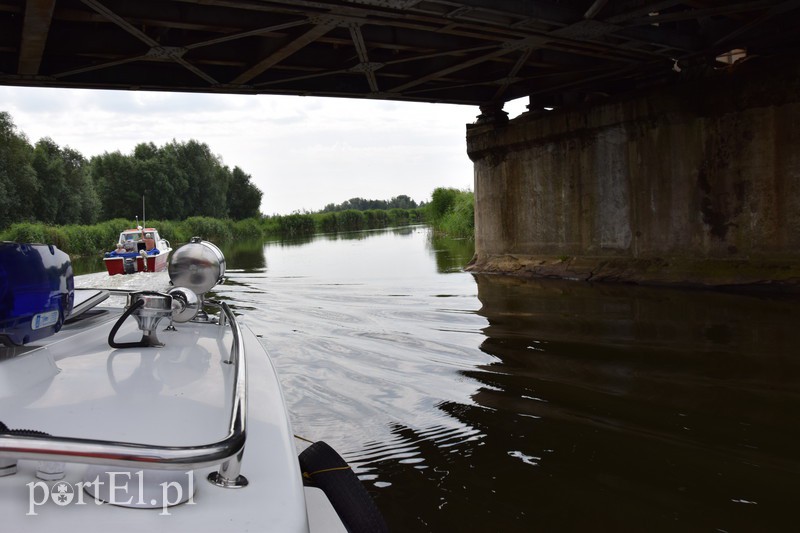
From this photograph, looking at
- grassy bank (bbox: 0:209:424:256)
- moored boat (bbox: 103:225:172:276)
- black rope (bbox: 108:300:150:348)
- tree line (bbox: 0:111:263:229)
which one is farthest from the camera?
tree line (bbox: 0:111:263:229)

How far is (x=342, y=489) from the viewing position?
2.00 metres

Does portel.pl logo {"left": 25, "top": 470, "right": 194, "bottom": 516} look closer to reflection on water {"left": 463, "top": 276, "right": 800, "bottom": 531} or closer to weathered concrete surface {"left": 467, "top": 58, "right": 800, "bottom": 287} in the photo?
reflection on water {"left": 463, "top": 276, "right": 800, "bottom": 531}

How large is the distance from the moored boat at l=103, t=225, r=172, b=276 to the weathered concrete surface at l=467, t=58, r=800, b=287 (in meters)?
11.6

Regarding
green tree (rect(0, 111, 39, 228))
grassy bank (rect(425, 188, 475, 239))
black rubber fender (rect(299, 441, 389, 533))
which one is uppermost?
green tree (rect(0, 111, 39, 228))

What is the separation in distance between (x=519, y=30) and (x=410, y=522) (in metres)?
7.65

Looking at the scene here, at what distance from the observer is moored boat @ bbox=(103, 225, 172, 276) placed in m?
Result: 19.2

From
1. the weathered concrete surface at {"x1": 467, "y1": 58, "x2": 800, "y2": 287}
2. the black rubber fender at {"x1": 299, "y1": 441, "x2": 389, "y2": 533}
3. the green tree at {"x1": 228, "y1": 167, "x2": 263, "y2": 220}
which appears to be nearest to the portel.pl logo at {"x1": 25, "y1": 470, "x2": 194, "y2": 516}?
the black rubber fender at {"x1": 299, "y1": 441, "x2": 389, "y2": 533}

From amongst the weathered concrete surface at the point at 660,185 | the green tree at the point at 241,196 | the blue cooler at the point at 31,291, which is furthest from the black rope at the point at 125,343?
the green tree at the point at 241,196

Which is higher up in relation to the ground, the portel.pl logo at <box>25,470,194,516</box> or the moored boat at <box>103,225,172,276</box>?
the moored boat at <box>103,225,172,276</box>

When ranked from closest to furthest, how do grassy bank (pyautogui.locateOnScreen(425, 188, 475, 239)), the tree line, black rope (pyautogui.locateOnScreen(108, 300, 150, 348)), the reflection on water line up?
black rope (pyautogui.locateOnScreen(108, 300, 150, 348)) → the reflection on water → grassy bank (pyautogui.locateOnScreen(425, 188, 475, 239)) → the tree line

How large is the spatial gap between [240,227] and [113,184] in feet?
66.5

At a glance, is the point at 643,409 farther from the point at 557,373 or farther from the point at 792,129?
the point at 792,129

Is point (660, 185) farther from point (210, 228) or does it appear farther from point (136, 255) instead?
point (210, 228)

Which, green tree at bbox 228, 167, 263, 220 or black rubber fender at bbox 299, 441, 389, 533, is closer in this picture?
black rubber fender at bbox 299, 441, 389, 533
